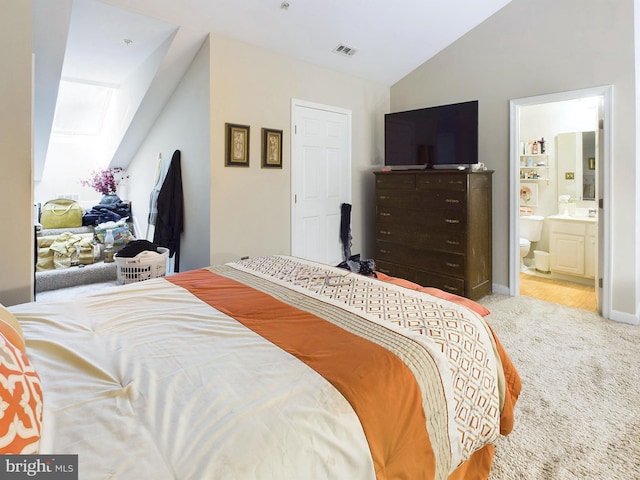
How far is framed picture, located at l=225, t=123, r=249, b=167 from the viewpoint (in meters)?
3.39

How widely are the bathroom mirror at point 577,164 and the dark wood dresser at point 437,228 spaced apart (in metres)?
1.76

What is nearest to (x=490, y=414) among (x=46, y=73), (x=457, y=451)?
(x=457, y=451)

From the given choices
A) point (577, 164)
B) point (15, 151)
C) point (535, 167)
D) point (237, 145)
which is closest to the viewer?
point (15, 151)

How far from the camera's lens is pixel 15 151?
6.59 feet

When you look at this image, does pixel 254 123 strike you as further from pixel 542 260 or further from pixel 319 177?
pixel 542 260

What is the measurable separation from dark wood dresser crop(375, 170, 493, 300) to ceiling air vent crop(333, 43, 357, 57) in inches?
54.7

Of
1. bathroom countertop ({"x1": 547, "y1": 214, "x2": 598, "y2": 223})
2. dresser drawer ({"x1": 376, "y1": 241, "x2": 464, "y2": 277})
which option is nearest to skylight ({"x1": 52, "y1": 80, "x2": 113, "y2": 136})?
dresser drawer ({"x1": 376, "y1": 241, "x2": 464, "y2": 277})

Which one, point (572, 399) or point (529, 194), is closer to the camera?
point (572, 399)

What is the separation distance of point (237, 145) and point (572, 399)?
3198 mm

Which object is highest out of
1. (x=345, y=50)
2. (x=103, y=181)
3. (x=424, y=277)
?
(x=345, y=50)

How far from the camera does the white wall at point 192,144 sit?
3.38 m

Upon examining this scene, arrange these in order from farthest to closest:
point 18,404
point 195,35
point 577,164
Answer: point 577,164
point 195,35
point 18,404

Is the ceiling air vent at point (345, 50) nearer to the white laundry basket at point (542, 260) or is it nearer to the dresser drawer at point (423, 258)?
the dresser drawer at point (423, 258)

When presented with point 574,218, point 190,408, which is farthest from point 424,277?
point 190,408
